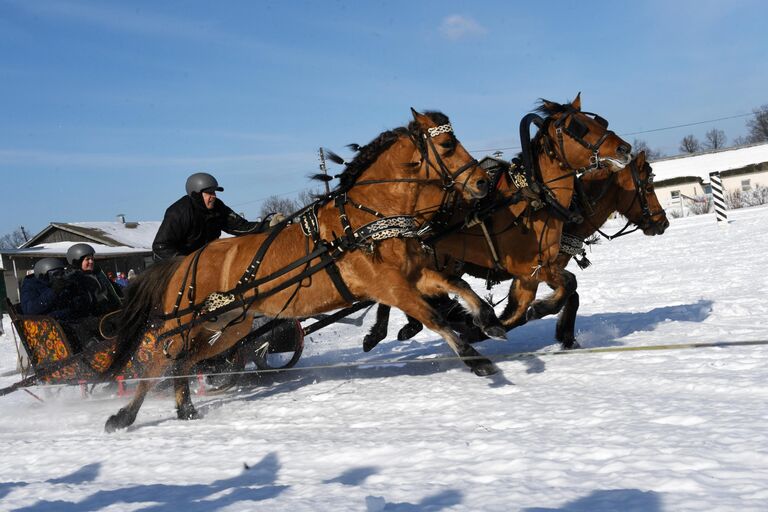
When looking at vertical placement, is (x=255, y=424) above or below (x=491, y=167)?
below

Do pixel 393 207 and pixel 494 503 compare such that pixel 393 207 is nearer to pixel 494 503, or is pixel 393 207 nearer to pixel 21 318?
pixel 494 503

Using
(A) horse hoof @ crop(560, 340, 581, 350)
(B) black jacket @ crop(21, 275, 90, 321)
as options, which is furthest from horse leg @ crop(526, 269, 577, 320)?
(B) black jacket @ crop(21, 275, 90, 321)

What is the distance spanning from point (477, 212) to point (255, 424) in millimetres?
2636

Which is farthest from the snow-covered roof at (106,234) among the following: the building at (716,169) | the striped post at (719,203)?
the building at (716,169)

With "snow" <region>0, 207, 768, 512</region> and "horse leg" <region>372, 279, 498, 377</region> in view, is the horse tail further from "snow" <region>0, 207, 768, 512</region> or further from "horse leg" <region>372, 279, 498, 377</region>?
"horse leg" <region>372, 279, 498, 377</region>

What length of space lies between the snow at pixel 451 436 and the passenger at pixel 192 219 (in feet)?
5.31

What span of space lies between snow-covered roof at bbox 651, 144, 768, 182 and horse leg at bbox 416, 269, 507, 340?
46.6 meters

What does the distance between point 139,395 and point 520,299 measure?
140 inches

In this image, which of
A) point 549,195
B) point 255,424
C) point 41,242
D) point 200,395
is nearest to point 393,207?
point 549,195

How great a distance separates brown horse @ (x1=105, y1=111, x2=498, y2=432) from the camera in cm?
571

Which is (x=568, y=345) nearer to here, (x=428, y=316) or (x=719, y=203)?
(x=428, y=316)

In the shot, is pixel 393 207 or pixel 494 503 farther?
pixel 393 207

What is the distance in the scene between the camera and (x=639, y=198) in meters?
7.94

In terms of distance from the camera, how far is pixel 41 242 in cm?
4397
